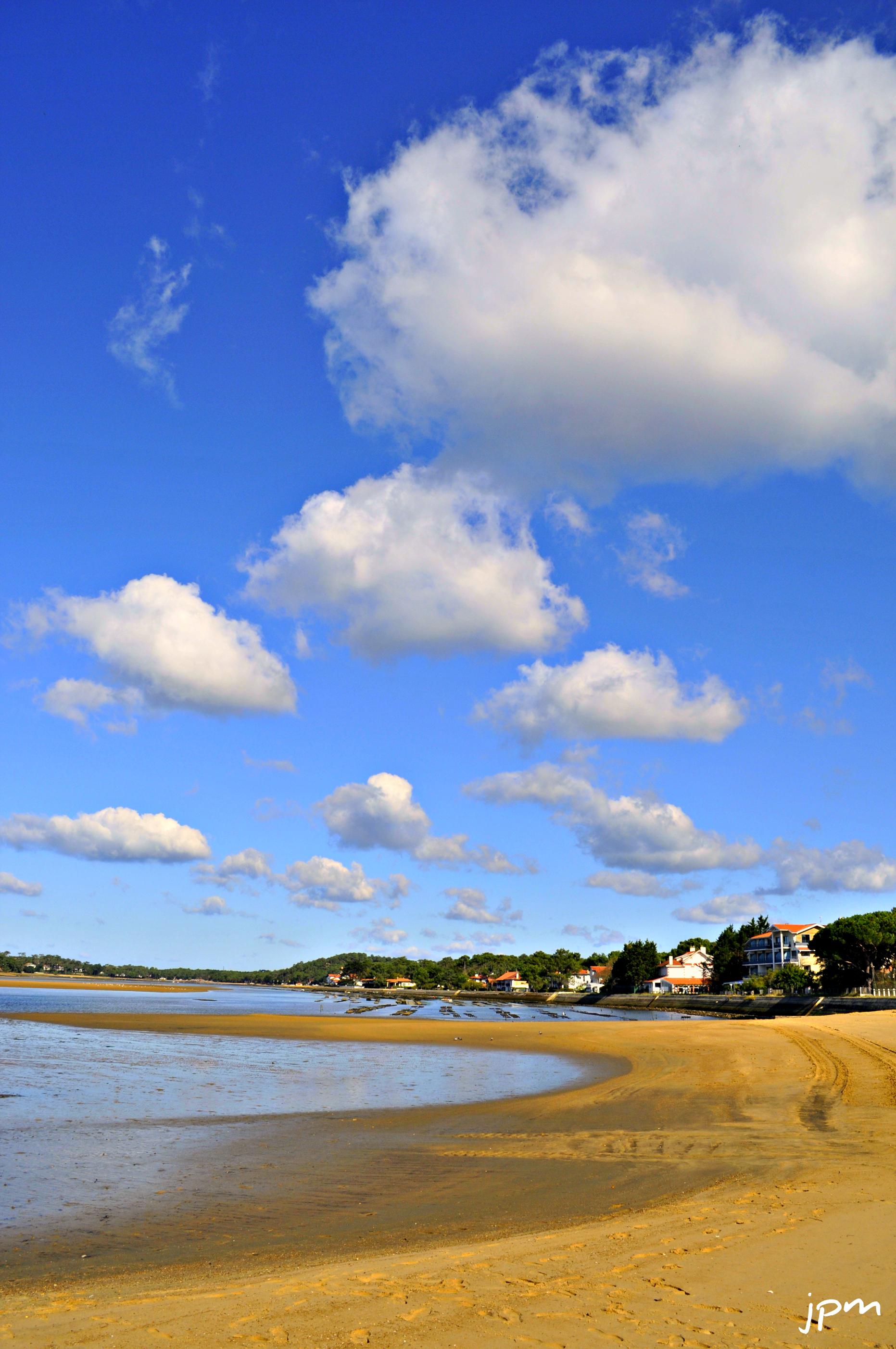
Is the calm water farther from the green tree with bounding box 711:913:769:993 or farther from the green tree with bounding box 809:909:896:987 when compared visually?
the green tree with bounding box 711:913:769:993

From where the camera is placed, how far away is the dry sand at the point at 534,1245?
7.56 m

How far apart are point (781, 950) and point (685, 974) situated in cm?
3025

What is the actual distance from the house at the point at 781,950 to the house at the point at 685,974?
1338cm

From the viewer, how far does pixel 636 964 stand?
163 meters

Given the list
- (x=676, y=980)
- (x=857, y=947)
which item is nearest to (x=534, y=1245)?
(x=857, y=947)

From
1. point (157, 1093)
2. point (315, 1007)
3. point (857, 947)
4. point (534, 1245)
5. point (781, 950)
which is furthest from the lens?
point (781, 950)

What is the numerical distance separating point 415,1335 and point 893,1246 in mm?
5613

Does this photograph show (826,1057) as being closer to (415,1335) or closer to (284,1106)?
(284,1106)

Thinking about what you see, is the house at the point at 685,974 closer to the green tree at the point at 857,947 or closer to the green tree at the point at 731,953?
the green tree at the point at 731,953

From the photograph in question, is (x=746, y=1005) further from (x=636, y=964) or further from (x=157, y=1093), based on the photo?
(x=157, y=1093)

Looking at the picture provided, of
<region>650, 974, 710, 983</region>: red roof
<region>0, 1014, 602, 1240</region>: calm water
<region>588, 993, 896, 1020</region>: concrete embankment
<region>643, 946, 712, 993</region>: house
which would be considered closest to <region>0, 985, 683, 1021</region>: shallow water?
<region>588, 993, 896, 1020</region>: concrete embankment

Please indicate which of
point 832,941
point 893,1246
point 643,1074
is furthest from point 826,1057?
point 832,941

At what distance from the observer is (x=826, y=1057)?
109 feet

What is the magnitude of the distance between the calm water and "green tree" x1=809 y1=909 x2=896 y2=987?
68413 millimetres
